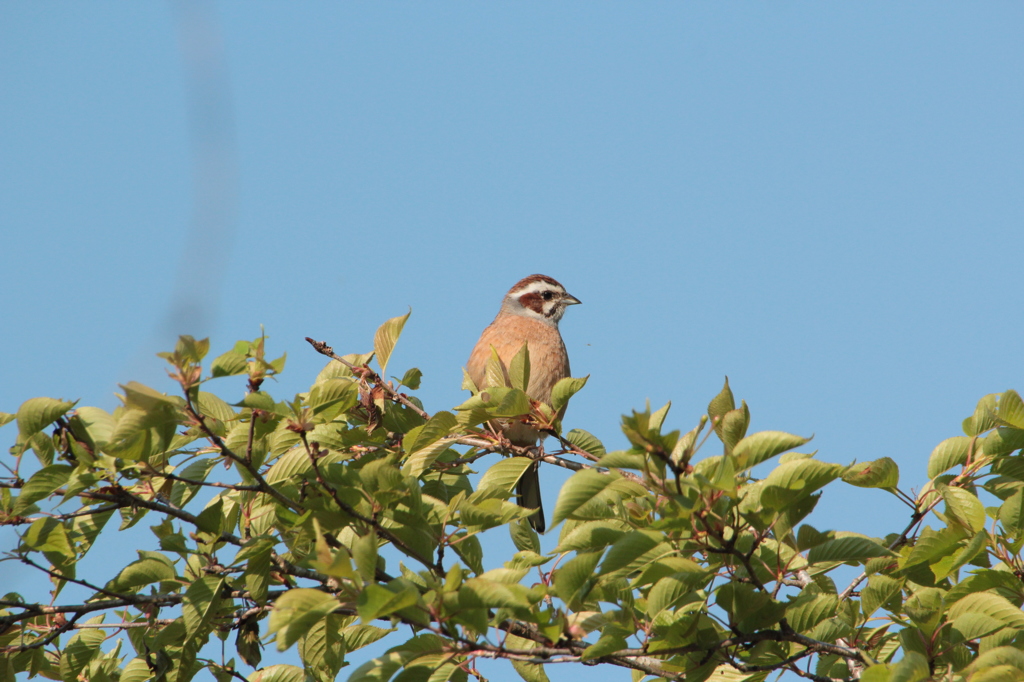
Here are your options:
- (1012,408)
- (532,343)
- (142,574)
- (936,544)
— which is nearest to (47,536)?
(142,574)

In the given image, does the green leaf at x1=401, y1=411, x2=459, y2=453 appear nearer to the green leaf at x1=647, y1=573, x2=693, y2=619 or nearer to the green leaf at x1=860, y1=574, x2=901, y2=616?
the green leaf at x1=647, y1=573, x2=693, y2=619

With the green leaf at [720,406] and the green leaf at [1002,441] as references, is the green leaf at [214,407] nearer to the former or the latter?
the green leaf at [720,406]

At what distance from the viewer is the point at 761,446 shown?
2598mm

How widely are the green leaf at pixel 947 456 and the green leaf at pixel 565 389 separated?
4.14 feet

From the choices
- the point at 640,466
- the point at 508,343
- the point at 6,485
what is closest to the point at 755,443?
the point at 640,466

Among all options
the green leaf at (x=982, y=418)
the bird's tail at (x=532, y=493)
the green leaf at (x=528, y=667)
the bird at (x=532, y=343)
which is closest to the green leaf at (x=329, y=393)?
the green leaf at (x=528, y=667)

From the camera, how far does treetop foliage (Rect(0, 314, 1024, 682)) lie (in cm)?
260

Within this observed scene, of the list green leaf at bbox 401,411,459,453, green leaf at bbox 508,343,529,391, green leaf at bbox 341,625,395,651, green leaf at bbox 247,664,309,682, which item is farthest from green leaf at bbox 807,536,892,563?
green leaf at bbox 247,664,309,682

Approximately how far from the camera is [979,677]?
245cm

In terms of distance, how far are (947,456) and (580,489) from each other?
146cm

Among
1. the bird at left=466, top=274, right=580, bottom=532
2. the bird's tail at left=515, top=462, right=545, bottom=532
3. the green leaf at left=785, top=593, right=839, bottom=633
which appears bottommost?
the green leaf at left=785, top=593, right=839, bottom=633

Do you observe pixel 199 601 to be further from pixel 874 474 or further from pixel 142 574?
pixel 874 474

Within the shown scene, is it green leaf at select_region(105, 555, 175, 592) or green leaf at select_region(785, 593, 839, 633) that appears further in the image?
green leaf at select_region(105, 555, 175, 592)

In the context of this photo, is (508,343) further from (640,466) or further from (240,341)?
(640,466)
